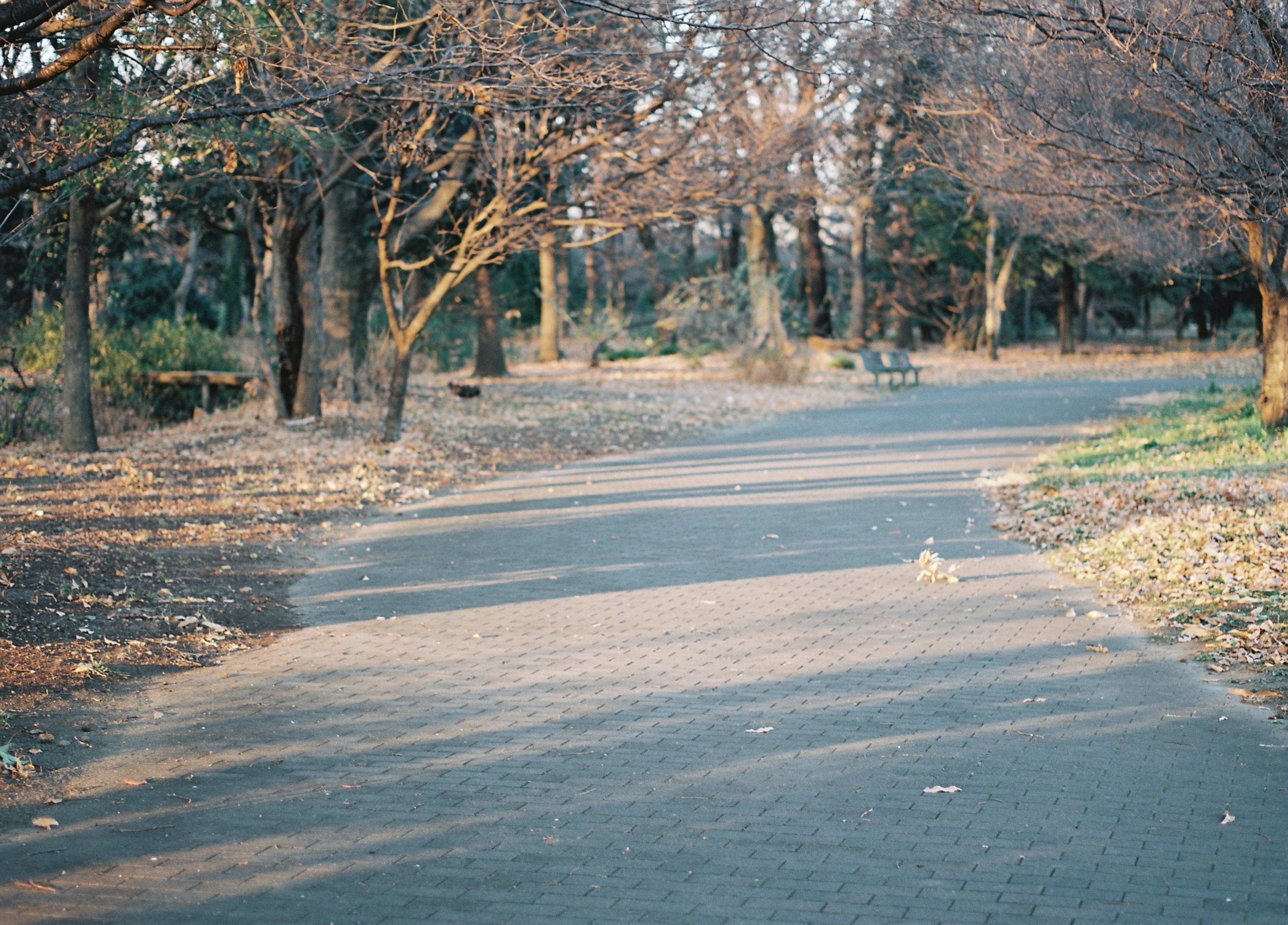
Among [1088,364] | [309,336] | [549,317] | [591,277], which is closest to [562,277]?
[591,277]

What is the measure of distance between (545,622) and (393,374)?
29.8 ft

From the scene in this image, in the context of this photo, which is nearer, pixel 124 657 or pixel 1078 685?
pixel 1078 685

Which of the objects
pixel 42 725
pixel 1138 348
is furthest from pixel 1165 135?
pixel 1138 348

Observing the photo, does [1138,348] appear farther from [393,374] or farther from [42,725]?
[42,725]

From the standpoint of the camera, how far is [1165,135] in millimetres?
11891

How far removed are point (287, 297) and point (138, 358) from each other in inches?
183

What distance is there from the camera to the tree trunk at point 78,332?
15008 millimetres

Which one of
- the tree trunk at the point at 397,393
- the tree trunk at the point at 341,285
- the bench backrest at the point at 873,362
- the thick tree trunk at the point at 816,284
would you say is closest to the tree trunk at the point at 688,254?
the thick tree trunk at the point at 816,284

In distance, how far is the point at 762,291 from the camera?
33.9 metres

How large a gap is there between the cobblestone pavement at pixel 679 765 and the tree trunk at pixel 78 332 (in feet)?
23.5

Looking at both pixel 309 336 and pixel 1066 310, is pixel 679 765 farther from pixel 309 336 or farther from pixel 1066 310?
pixel 1066 310

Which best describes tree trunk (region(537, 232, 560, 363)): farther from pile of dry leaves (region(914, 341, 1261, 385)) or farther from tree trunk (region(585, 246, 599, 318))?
pile of dry leaves (region(914, 341, 1261, 385))

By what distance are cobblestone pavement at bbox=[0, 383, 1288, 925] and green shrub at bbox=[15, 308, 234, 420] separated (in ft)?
37.3

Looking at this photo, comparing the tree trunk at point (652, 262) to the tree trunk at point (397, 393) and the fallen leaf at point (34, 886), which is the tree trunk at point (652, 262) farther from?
the fallen leaf at point (34, 886)
